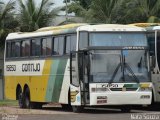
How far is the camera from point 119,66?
22469mm

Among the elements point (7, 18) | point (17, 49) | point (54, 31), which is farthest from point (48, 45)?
point (7, 18)

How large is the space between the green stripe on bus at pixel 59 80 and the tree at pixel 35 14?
2359 cm

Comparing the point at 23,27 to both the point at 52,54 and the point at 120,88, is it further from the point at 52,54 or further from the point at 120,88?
the point at 120,88

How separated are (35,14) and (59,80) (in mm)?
25227

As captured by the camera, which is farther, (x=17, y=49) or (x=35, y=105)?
(x=17, y=49)

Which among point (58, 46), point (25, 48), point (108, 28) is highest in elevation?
point (108, 28)

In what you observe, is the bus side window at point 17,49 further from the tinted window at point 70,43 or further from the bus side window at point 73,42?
the bus side window at point 73,42

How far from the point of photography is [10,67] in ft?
96.6

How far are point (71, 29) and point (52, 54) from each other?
1928 millimetres

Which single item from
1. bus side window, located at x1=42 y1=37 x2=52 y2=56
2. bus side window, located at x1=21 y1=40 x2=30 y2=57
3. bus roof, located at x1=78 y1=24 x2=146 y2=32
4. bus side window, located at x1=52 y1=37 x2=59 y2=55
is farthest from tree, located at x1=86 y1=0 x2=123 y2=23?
bus roof, located at x1=78 y1=24 x2=146 y2=32

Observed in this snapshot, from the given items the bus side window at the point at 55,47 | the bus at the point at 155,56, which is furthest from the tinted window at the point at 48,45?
the bus at the point at 155,56

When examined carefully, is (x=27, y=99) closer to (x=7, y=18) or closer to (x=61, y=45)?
(x=61, y=45)

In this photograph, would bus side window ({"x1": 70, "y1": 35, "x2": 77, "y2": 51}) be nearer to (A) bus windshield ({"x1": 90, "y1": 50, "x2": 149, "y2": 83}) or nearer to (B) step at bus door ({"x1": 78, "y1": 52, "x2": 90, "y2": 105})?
(B) step at bus door ({"x1": 78, "y1": 52, "x2": 90, "y2": 105})

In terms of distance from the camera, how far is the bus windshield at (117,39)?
22672mm
